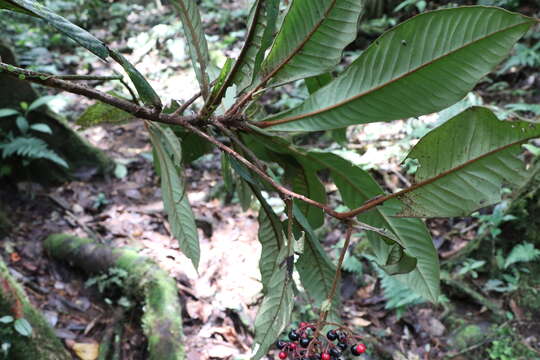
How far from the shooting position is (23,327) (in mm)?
1739

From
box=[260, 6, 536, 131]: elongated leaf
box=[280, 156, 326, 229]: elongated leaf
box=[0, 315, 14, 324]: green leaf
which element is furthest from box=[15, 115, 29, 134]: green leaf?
box=[260, 6, 536, 131]: elongated leaf

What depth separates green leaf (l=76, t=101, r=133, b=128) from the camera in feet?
4.08

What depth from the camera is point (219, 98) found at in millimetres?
886

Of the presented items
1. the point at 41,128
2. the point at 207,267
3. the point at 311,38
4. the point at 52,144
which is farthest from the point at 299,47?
the point at 52,144

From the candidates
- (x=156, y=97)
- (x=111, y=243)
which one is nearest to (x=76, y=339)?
(x=111, y=243)

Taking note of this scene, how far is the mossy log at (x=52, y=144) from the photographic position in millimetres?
3174

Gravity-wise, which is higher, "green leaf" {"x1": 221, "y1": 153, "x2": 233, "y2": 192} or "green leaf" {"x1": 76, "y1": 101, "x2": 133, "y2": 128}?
"green leaf" {"x1": 76, "y1": 101, "x2": 133, "y2": 128}

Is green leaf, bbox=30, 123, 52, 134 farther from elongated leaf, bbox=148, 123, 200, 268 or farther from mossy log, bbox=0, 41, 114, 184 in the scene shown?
elongated leaf, bbox=148, 123, 200, 268

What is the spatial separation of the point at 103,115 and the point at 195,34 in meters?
0.49

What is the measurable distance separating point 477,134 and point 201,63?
54 cm

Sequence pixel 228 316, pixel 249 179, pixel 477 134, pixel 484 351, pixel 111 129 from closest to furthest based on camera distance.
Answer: pixel 477 134
pixel 249 179
pixel 484 351
pixel 228 316
pixel 111 129

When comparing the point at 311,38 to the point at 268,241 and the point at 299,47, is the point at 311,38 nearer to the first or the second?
the point at 299,47

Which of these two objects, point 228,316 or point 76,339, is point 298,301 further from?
point 76,339

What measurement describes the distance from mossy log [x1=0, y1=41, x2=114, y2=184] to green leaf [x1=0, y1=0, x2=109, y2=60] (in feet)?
8.89
